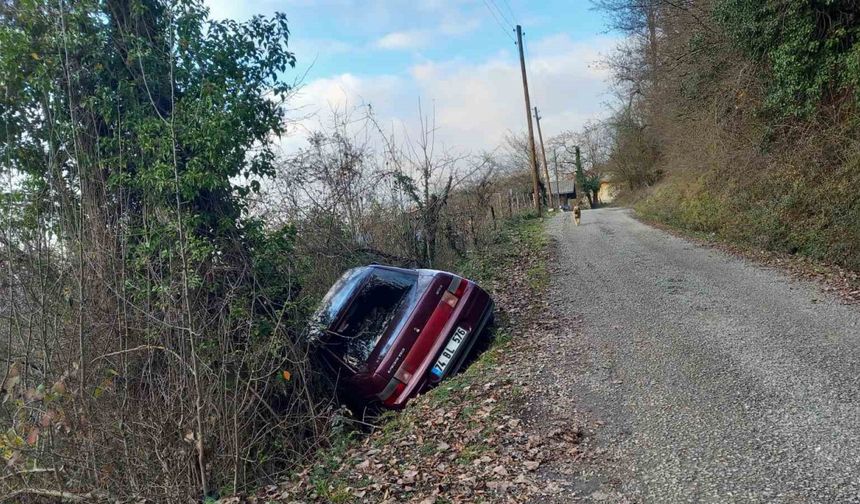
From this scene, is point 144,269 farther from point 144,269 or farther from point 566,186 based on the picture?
point 566,186

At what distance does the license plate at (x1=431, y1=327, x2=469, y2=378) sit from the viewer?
6.34 meters

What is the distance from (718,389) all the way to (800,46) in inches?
412

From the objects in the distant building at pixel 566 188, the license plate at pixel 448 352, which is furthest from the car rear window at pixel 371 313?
the distant building at pixel 566 188

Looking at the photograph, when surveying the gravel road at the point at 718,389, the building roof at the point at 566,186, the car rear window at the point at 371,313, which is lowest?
the gravel road at the point at 718,389

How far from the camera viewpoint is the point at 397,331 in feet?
20.2

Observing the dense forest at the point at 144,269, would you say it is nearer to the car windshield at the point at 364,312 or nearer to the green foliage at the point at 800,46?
the car windshield at the point at 364,312

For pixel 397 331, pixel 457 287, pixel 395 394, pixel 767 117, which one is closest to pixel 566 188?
pixel 767 117

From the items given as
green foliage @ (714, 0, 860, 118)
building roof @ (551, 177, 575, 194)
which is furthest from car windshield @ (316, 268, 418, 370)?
building roof @ (551, 177, 575, 194)

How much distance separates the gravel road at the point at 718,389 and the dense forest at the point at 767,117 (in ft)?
8.66

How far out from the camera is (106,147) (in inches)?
232

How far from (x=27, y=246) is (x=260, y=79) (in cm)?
297

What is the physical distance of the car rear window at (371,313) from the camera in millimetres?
6250

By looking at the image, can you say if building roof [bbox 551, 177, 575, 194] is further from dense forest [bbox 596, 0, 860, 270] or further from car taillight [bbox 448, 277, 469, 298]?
car taillight [bbox 448, 277, 469, 298]

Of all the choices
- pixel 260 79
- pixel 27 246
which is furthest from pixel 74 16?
pixel 27 246
